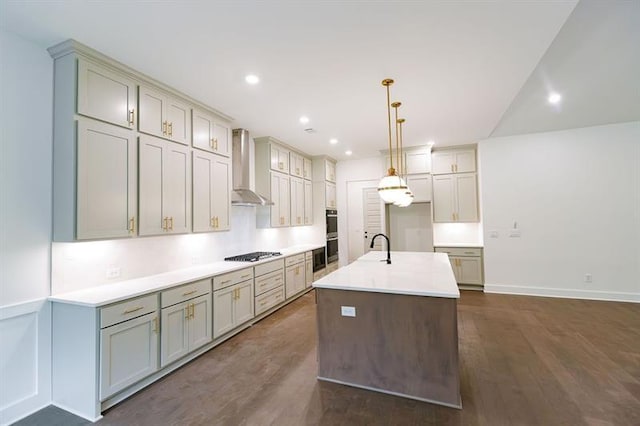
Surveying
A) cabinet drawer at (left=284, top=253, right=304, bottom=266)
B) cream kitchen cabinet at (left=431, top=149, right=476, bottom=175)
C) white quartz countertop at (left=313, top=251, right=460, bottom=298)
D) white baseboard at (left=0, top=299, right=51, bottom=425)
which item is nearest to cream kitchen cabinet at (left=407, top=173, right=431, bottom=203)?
cream kitchen cabinet at (left=431, top=149, right=476, bottom=175)

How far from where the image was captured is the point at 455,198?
588 cm

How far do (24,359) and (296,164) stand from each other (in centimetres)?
470

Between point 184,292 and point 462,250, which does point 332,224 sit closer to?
point 462,250

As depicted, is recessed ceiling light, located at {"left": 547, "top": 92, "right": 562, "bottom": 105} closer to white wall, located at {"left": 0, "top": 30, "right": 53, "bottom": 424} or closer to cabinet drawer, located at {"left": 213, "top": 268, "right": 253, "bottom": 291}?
cabinet drawer, located at {"left": 213, "top": 268, "right": 253, "bottom": 291}

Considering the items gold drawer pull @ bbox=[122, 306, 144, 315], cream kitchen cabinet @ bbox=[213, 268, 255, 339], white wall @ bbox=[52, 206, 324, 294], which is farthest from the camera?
cream kitchen cabinet @ bbox=[213, 268, 255, 339]

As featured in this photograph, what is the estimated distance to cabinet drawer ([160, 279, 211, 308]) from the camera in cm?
271

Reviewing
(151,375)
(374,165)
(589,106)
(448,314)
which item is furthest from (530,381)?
(374,165)

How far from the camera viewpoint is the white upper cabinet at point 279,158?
16.9ft

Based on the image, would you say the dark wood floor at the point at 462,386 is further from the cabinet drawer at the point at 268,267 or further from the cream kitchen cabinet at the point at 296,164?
the cream kitchen cabinet at the point at 296,164

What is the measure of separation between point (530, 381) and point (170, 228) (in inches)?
151

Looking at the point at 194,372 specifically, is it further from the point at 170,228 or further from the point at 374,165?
the point at 374,165

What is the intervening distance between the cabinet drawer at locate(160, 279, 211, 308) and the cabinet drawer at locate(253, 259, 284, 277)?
908 millimetres

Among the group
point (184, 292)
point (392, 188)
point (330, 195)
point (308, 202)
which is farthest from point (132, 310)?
point (330, 195)

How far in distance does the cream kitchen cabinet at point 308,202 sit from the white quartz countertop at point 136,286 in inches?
101
